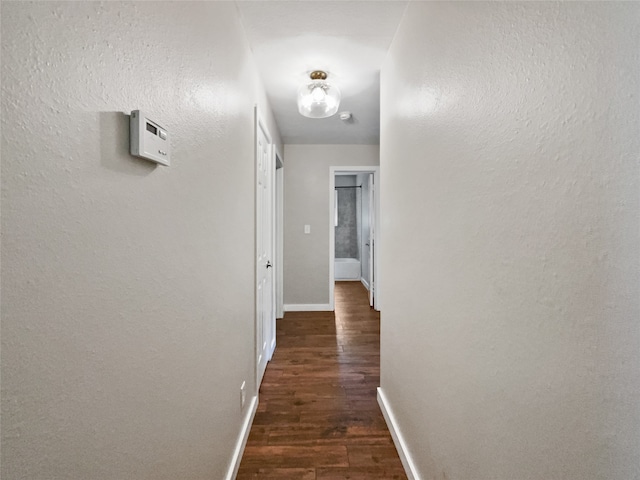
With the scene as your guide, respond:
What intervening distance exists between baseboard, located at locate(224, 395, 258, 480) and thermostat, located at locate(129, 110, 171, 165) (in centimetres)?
137

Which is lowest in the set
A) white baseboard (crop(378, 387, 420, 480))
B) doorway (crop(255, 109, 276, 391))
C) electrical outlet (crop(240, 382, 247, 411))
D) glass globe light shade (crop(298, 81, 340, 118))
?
white baseboard (crop(378, 387, 420, 480))

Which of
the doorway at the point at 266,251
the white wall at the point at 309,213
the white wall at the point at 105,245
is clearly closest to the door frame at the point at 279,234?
the white wall at the point at 309,213

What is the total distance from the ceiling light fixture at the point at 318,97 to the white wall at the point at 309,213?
183 centimetres

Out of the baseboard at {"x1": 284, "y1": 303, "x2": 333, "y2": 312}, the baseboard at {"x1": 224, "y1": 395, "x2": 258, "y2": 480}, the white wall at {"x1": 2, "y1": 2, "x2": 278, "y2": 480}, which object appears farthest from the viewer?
the baseboard at {"x1": 284, "y1": 303, "x2": 333, "y2": 312}

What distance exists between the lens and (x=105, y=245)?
59 centimetres

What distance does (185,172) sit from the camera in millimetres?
955

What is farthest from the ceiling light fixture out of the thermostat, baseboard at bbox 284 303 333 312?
baseboard at bbox 284 303 333 312

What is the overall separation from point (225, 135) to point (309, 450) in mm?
1656

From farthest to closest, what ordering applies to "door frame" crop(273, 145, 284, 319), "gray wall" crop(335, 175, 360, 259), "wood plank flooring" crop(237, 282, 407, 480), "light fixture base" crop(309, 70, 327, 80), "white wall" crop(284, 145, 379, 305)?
"gray wall" crop(335, 175, 360, 259) < "white wall" crop(284, 145, 379, 305) < "door frame" crop(273, 145, 284, 319) < "light fixture base" crop(309, 70, 327, 80) < "wood plank flooring" crop(237, 282, 407, 480)

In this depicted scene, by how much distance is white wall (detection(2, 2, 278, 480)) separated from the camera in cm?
43

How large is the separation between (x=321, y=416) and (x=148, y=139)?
73.9 inches

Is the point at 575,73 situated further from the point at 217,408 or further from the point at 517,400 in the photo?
the point at 217,408

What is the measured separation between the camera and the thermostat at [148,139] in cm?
66

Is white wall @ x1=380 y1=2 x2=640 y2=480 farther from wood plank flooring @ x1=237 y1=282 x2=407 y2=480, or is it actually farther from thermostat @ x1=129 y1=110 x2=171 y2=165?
thermostat @ x1=129 y1=110 x2=171 y2=165
